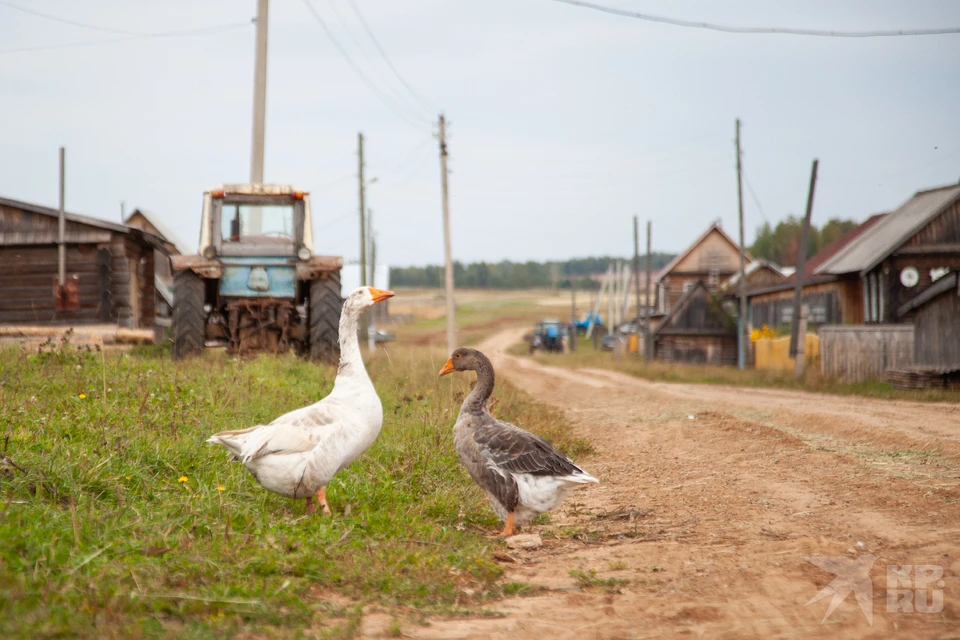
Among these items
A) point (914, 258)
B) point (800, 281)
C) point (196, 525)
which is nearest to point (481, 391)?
point (196, 525)

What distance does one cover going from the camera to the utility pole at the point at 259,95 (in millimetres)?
20453

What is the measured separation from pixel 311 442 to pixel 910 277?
3078 cm

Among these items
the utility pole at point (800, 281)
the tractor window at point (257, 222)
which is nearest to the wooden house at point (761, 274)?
the utility pole at point (800, 281)

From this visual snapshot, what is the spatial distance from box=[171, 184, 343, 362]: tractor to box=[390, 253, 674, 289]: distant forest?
Result: 118 meters

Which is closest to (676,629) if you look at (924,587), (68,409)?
(924,587)

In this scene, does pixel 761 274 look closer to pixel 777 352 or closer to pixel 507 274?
pixel 777 352

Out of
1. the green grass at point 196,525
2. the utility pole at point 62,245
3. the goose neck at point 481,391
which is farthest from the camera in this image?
the utility pole at point 62,245

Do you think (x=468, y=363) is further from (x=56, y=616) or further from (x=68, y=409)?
(x=56, y=616)

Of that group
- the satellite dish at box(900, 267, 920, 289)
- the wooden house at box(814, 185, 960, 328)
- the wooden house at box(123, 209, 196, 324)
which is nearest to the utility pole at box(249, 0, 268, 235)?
the wooden house at box(123, 209, 196, 324)

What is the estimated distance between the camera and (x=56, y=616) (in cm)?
375

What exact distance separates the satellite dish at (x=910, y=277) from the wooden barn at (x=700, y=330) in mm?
9948

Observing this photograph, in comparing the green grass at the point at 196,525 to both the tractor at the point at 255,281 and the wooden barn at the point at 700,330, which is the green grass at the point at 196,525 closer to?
the tractor at the point at 255,281

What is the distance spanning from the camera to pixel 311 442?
239 inches

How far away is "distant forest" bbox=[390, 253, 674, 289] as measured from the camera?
5522 inches
